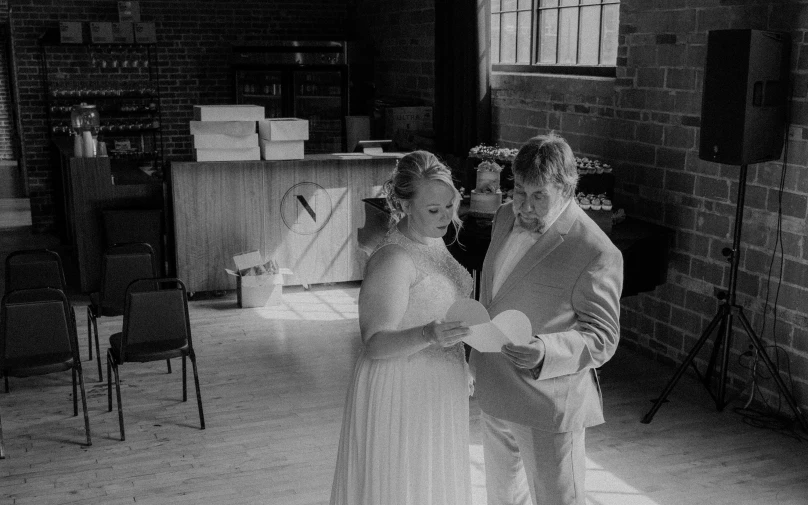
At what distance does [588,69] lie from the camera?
252 inches

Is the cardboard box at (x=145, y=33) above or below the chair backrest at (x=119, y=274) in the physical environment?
above

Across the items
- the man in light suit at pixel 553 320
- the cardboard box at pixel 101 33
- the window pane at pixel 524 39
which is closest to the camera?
the man in light suit at pixel 553 320

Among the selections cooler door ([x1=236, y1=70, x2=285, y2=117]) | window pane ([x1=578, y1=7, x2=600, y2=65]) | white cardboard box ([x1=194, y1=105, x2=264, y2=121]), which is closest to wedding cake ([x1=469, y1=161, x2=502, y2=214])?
window pane ([x1=578, y1=7, x2=600, y2=65])

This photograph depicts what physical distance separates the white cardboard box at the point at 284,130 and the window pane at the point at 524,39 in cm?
193

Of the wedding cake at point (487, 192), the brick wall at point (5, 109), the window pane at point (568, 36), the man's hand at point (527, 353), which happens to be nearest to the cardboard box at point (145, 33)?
the brick wall at point (5, 109)

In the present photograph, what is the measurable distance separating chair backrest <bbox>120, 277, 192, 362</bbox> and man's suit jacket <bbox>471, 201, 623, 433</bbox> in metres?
2.11

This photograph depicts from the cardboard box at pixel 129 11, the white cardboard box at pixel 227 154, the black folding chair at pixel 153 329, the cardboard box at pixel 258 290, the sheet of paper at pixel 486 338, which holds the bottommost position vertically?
the cardboard box at pixel 258 290

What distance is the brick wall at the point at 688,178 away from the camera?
4.67 m

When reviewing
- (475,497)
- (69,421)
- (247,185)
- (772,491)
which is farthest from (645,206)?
(69,421)

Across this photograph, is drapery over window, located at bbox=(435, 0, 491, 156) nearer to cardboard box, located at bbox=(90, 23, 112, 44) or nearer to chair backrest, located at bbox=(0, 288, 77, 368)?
cardboard box, located at bbox=(90, 23, 112, 44)

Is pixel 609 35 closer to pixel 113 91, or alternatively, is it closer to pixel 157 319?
pixel 157 319

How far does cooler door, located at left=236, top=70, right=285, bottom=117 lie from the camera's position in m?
10.4

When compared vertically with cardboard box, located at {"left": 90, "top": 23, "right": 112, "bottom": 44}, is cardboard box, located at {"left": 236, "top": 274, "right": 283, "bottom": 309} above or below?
below

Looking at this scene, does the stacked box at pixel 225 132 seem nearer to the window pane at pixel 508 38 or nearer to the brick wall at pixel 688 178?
the window pane at pixel 508 38
